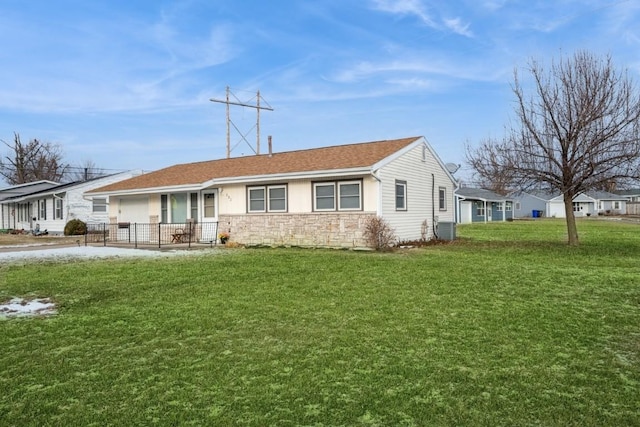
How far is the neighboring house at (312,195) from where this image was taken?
48.9 feet

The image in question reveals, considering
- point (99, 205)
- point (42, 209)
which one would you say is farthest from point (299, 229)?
A: point (42, 209)

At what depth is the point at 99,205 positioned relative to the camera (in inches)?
1114

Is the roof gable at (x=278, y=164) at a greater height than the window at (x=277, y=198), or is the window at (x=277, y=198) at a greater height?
the roof gable at (x=278, y=164)

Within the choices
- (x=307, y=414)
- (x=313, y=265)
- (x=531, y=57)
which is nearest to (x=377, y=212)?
(x=313, y=265)

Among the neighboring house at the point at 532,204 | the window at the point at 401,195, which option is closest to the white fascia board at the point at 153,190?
the window at the point at 401,195

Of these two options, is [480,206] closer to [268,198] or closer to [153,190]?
[268,198]

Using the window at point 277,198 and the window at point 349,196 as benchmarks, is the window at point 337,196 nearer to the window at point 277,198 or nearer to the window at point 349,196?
the window at point 349,196

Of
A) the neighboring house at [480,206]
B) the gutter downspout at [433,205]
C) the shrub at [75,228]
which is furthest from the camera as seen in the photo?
the neighboring house at [480,206]

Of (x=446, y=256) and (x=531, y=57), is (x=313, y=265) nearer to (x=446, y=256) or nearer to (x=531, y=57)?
(x=446, y=256)

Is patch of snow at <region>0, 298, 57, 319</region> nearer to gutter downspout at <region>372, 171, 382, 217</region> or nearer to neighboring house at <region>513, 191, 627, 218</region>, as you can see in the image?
gutter downspout at <region>372, 171, 382, 217</region>

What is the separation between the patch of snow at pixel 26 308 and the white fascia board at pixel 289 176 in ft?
30.8

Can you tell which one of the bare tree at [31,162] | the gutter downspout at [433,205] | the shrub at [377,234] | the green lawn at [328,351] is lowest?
the green lawn at [328,351]

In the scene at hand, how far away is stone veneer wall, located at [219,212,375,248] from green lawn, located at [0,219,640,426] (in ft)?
18.8

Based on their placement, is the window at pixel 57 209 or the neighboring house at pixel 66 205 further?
the window at pixel 57 209
